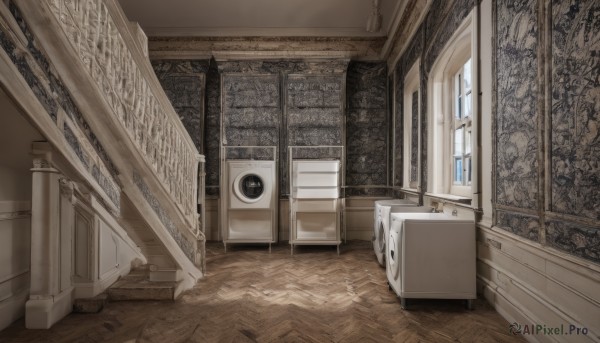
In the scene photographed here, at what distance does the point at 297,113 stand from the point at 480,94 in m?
3.42

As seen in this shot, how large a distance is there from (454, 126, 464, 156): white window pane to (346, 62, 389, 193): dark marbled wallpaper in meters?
2.21

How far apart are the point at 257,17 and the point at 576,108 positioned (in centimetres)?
471

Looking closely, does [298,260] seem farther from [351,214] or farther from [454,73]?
[454,73]

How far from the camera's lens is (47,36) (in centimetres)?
184

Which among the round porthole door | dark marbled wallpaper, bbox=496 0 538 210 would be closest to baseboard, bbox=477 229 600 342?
dark marbled wallpaper, bbox=496 0 538 210

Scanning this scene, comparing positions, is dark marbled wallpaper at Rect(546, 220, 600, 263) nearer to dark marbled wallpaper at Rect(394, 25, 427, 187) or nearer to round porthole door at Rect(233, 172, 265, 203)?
dark marbled wallpaper at Rect(394, 25, 427, 187)

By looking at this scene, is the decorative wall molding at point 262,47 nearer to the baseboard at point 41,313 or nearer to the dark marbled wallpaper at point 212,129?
the dark marbled wallpaper at point 212,129

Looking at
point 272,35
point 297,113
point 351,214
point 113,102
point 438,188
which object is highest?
point 272,35

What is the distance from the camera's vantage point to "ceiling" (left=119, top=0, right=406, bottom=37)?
4.94 meters

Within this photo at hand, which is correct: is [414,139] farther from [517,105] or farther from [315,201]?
[517,105]

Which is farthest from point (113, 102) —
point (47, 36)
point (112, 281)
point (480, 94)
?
point (480, 94)

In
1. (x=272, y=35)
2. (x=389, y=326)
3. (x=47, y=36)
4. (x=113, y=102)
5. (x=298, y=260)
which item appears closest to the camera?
(x=47, y=36)

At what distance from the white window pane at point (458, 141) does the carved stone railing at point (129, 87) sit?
2.98m

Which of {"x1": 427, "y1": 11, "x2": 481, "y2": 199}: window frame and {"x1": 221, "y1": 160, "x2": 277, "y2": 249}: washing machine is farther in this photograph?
{"x1": 221, "y1": 160, "x2": 277, "y2": 249}: washing machine
